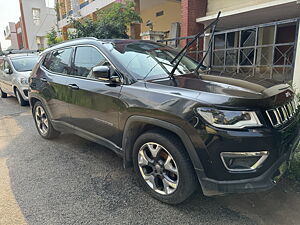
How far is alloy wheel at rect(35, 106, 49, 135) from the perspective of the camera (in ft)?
14.5

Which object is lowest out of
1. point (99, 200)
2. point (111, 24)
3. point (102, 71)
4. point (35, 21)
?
point (99, 200)

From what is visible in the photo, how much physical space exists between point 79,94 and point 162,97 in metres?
1.54

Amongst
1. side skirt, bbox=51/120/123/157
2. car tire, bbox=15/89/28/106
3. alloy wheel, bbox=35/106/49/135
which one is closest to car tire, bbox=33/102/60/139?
alloy wheel, bbox=35/106/49/135

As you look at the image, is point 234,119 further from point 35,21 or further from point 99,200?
point 35,21

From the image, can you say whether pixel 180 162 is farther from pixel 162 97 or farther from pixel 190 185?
pixel 162 97

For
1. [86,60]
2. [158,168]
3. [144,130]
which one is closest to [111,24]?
[86,60]

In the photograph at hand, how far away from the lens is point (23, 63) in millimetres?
8188

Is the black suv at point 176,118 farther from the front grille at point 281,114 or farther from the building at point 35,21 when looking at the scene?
the building at point 35,21

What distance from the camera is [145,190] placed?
106 inches

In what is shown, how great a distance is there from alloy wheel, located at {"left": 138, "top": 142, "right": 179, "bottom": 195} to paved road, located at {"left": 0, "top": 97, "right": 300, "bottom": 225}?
0.67ft

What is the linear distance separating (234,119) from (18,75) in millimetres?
7476

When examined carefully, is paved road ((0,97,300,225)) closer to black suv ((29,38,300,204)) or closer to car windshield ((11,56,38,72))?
black suv ((29,38,300,204))

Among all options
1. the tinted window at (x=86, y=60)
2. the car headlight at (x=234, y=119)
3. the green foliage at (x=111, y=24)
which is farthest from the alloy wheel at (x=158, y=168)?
the green foliage at (x=111, y=24)

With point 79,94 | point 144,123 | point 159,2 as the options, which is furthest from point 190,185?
point 159,2
